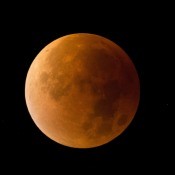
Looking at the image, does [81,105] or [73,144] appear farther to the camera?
[73,144]

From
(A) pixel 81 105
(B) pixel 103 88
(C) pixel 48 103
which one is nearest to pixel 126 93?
(B) pixel 103 88

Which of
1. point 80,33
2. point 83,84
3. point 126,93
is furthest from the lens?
point 80,33

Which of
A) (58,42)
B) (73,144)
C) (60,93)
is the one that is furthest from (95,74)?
(73,144)

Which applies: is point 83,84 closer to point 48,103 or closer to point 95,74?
point 95,74

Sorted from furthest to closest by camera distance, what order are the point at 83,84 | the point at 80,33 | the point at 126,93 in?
1. the point at 80,33
2. the point at 126,93
3. the point at 83,84

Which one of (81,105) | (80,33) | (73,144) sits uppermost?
(80,33)

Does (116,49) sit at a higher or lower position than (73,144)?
higher

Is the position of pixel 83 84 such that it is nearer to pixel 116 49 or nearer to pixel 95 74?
pixel 95 74
